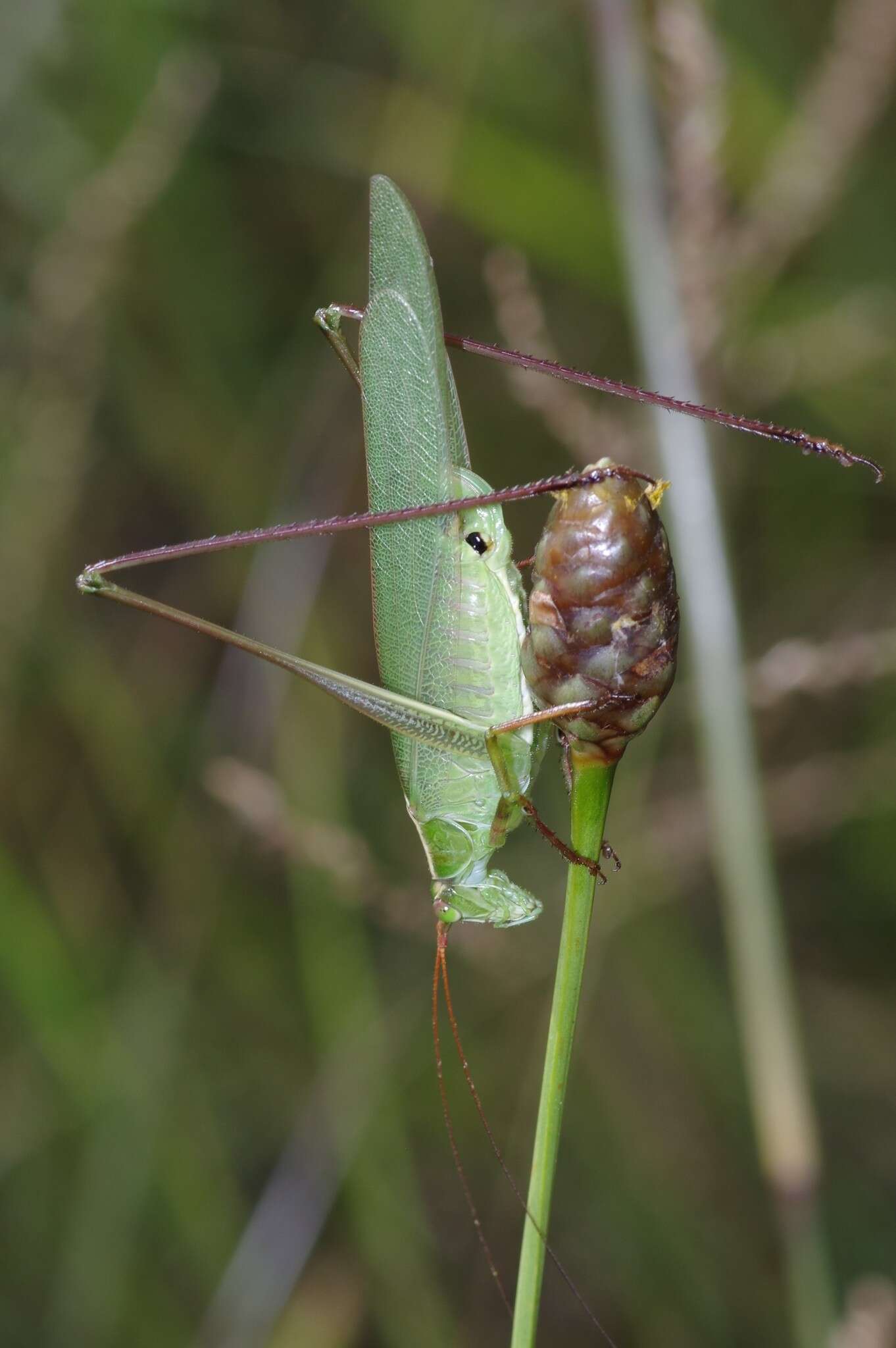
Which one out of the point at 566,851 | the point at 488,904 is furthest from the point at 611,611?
the point at 488,904

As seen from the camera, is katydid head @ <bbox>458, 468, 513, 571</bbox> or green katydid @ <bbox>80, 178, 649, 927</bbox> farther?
katydid head @ <bbox>458, 468, 513, 571</bbox>

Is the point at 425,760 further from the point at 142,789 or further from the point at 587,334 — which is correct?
the point at 587,334

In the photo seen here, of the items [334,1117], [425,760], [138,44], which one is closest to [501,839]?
[425,760]

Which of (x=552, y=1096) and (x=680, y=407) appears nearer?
(x=552, y=1096)

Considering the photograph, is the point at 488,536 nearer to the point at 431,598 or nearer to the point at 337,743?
the point at 431,598

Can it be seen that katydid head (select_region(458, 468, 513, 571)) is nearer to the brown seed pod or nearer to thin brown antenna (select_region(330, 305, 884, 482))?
thin brown antenna (select_region(330, 305, 884, 482))

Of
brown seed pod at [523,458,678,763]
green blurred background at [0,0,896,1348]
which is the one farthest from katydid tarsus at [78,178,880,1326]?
green blurred background at [0,0,896,1348]

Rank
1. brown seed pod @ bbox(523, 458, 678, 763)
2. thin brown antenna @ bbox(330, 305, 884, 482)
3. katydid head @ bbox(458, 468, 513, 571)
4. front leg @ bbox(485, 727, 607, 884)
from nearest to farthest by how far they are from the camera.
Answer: brown seed pod @ bbox(523, 458, 678, 763) < thin brown antenna @ bbox(330, 305, 884, 482) < front leg @ bbox(485, 727, 607, 884) < katydid head @ bbox(458, 468, 513, 571)
